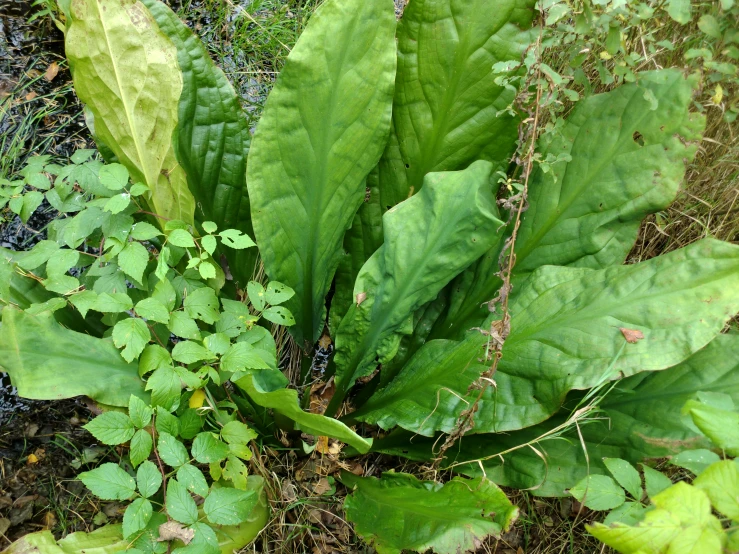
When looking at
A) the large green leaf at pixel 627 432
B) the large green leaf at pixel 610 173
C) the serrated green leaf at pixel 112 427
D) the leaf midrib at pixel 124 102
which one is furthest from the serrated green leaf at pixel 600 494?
the leaf midrib at pixel 124 102

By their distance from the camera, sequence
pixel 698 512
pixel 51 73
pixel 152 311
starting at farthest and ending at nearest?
pixel 51 73, pixel 152 311, pixel 698 512

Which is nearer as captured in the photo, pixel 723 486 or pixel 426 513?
pixel 723 486

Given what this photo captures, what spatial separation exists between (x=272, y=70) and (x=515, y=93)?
920mm

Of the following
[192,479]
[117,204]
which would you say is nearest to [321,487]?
[192,479]

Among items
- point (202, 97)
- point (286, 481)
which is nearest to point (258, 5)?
point (202, 97)

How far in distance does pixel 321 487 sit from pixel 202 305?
1.92 feet

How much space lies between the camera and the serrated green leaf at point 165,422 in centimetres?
110

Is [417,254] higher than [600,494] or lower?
higher

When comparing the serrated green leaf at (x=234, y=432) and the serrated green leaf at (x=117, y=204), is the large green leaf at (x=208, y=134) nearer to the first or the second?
the serrated green leaf at (x=117, y=204)

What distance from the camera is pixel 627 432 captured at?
1150 millimetres

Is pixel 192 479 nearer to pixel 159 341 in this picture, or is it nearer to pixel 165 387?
pixel 165 387

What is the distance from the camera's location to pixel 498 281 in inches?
53.2

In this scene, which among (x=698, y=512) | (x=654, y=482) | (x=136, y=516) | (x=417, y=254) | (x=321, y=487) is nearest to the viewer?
(x=698, y=512)

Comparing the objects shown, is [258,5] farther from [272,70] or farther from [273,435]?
[273,435]
